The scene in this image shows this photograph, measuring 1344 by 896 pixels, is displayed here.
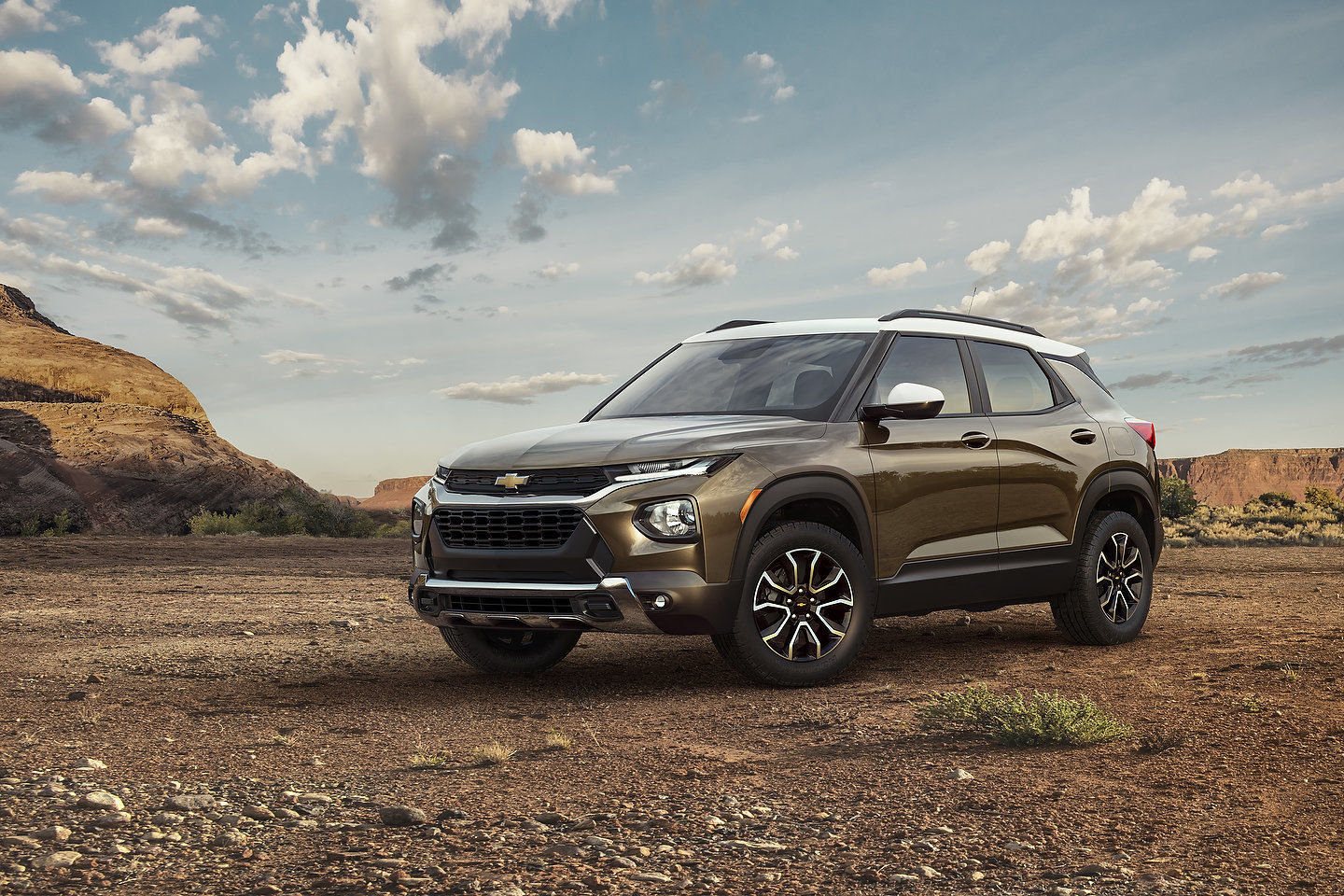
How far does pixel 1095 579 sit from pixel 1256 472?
12081 cm

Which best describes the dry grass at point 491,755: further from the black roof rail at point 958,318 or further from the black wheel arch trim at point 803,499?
the black roof rail at point 958,318

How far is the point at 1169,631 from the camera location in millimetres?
8477

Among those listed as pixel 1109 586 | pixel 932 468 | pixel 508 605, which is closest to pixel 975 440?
pixel 932 468

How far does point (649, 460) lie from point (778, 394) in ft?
4.85

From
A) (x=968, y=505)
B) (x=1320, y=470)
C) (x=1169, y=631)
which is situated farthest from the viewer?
(x=1320, y=470)

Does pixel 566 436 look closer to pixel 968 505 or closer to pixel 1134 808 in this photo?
pixel 968 505

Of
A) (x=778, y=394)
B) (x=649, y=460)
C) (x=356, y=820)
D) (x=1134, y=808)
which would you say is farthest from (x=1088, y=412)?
(x=356, y=820)

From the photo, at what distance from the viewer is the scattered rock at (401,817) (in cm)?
381

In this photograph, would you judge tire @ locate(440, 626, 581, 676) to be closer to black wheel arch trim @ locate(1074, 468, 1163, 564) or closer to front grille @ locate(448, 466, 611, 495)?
front grille @ locate(448, 466, 611, 495)

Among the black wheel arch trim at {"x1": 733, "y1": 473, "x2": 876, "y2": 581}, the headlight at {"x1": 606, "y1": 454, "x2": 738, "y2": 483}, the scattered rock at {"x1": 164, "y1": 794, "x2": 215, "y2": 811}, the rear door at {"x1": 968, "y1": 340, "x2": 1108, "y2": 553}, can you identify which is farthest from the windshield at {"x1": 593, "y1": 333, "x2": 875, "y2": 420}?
the scattered rock at {"x1": 164, "y1": 794, "x2": 215, "y2": 811}

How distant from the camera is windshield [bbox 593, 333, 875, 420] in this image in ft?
22.1

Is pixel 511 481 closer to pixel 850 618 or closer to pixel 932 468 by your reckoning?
pixel 850 618

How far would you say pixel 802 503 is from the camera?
6.29 meters

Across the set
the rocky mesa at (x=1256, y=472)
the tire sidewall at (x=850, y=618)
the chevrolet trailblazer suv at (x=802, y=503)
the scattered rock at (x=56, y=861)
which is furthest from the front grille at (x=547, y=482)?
the rocky mesa at (x=1256, y=472)
